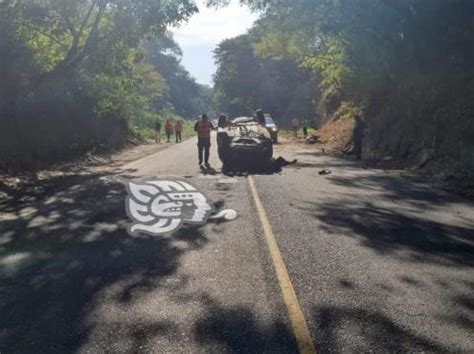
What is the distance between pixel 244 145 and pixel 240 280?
12517 millimetres

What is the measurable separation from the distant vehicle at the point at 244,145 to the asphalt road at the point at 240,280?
727 centimetres

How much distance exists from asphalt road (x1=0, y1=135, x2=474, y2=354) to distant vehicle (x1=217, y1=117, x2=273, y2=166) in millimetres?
7267

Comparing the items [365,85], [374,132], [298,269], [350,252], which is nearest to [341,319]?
[298,269]

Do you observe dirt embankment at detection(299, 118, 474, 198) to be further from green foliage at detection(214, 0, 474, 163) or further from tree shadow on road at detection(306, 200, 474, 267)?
tree shadow on road at detection(306, 200, 474, 267)

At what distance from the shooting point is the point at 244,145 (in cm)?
1809

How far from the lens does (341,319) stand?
4695 mm

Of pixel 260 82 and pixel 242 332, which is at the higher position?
pixel 260 82

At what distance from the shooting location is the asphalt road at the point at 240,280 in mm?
4348

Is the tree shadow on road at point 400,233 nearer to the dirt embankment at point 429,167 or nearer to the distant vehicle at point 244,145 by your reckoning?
the dirt embankment at point 429,167

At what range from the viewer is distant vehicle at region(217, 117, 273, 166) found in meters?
18.0

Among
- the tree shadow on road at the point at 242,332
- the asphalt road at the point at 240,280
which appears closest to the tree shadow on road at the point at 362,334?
the asphalt road at the point at 240,280

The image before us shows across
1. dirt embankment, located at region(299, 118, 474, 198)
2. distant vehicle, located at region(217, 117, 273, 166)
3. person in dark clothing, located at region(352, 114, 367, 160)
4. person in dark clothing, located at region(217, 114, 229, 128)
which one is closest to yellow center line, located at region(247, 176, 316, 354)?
dirt embankment, located at region(299, 118, 474, 198)

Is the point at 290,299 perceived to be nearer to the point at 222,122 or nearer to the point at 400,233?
the point at 400,233

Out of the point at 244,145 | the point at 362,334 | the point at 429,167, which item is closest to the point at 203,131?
the point at 244,145
